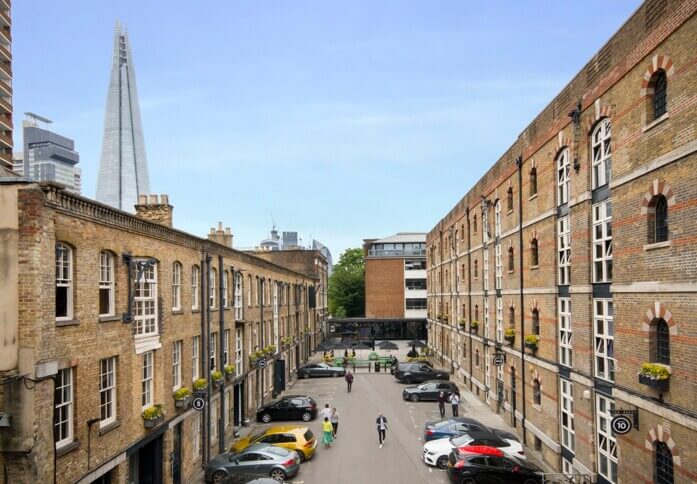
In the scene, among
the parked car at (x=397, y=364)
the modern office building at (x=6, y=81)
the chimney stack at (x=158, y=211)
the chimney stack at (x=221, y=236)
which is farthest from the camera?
the modern office building at (x=6, y=81)

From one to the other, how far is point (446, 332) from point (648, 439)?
36.2 m

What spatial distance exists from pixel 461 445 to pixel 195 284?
1213 cm

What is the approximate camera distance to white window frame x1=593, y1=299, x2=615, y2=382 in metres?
17.6

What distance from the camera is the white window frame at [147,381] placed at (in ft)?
59.9

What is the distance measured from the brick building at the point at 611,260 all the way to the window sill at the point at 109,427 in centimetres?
1383

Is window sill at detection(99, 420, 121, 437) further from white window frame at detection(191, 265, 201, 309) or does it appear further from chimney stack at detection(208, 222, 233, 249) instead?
chimney stack at detection(208, 222, 233, 249)

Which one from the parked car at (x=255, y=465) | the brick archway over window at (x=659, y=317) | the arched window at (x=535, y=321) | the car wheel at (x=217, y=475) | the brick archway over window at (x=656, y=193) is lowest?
the car wheel at (x=217, y=475)

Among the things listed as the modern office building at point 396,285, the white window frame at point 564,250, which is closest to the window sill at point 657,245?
the white window frame at point 564,250

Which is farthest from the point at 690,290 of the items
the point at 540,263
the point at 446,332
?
the point at 446,332

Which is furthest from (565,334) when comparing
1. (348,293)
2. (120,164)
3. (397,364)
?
(120,164)

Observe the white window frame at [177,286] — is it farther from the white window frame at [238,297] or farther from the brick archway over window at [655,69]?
the brick archway over window at [655,69]

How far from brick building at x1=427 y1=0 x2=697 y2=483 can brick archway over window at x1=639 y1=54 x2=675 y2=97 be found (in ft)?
0.15

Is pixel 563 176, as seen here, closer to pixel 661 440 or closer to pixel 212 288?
pixel 661 440

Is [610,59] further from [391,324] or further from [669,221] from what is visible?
[391,324]
